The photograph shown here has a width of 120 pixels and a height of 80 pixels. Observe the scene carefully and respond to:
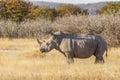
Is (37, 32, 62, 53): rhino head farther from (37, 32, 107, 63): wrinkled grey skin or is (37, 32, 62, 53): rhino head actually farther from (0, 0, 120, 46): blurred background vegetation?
(0, 0, 120, 46): blurred background vegetation

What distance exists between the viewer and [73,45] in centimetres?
1509

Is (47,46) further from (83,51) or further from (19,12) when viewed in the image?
(19,12)

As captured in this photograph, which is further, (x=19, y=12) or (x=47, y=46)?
(x=19, y=12)

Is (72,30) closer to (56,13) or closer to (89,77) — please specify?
(89,77)

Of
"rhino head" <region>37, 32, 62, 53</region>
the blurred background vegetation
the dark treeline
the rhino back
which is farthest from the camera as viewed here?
the dark treeline

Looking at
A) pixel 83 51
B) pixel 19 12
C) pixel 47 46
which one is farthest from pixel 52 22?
pixel 83 51

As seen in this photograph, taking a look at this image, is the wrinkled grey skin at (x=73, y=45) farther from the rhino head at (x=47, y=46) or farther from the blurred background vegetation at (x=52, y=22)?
the blurred background vegetation at (x=52, y=22)

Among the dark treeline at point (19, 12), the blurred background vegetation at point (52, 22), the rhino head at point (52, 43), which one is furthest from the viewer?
the dark treeline at point (19, 12)

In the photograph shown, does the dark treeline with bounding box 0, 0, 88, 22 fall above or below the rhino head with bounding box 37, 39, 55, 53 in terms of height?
below

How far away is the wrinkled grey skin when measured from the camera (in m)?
15.1

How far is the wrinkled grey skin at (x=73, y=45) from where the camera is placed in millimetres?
15055

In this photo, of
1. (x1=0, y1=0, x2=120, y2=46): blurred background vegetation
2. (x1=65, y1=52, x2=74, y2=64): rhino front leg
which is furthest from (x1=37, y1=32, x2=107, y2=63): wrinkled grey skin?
(x1=0, y1=0, x2=120, y2=46): blurred background vegetation

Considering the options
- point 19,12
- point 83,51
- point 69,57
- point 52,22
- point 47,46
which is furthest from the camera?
point 19,12

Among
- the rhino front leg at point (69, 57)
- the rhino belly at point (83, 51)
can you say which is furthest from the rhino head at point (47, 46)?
the rhino belly at point (83, 51)
